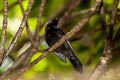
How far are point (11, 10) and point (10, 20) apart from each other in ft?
0.50

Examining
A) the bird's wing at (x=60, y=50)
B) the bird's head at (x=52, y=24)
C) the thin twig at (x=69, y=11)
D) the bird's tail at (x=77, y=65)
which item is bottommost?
the bird's tail at (x=77, y=65)

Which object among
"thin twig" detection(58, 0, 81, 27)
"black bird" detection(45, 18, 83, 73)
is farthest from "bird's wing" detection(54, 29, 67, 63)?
"thin twig" detection(58, 0, 81, 27)

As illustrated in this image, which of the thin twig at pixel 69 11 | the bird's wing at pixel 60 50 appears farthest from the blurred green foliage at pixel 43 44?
the bird's wing at pixel 60 50

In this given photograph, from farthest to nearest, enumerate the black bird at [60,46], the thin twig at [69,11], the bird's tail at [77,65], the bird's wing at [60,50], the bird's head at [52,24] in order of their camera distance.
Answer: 1. the thin twig at [69,11]
2. the bird's head at [52,24]
3. the bird's wing at [60,50]
4. the black bird at [60,46]
5. the bird's tail at [77,65]

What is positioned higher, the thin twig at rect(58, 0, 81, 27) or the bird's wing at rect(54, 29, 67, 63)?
the thin twig at rect(58, 0, 81, 27)

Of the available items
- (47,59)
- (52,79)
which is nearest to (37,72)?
(47,59)

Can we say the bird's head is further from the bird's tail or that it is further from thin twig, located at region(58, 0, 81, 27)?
the bird's tail

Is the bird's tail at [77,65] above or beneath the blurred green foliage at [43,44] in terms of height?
beneath

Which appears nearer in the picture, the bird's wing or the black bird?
the black bird

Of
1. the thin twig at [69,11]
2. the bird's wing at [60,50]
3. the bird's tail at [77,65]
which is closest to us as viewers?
the bird's tail at [77,65]

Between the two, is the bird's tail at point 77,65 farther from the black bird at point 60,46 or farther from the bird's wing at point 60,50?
the bird's wing at point 60,50

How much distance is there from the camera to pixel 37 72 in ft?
13.6

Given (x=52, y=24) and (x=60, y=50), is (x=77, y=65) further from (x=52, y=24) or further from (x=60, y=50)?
(x=52, y=24)

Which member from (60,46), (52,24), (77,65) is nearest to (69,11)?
(52,24)
